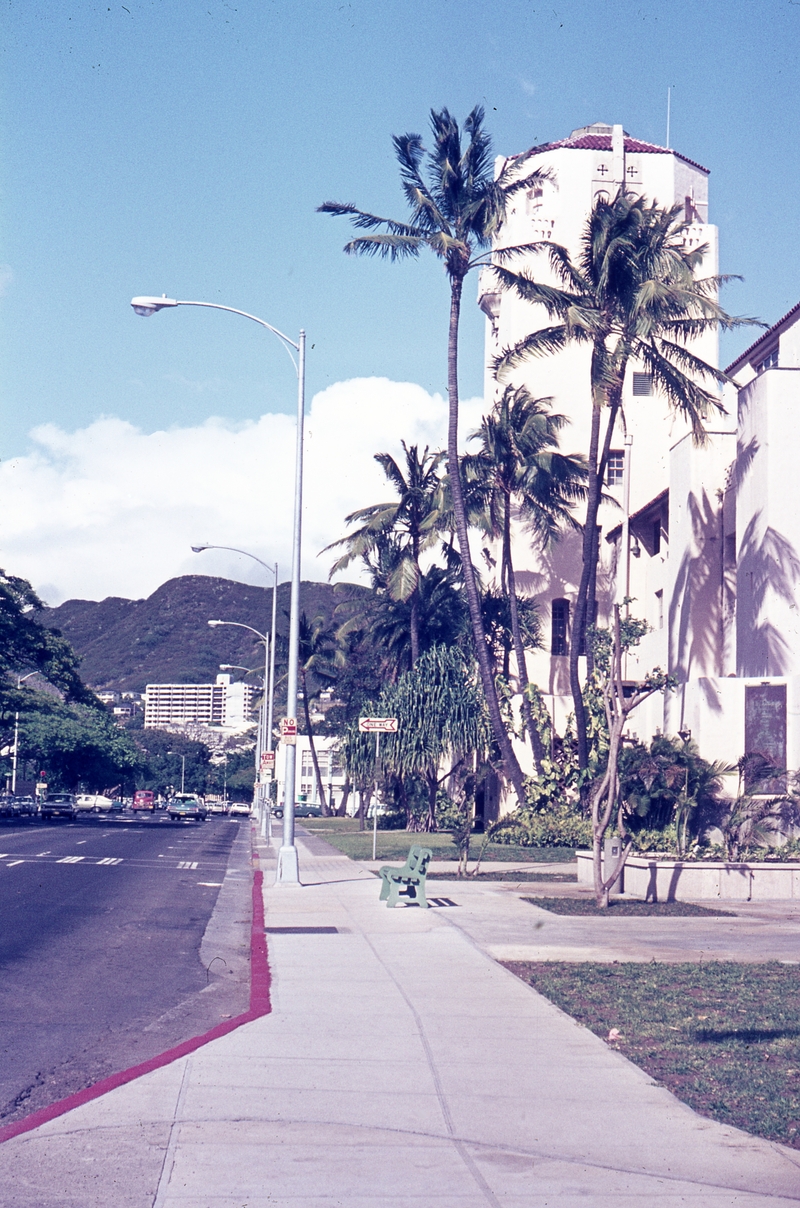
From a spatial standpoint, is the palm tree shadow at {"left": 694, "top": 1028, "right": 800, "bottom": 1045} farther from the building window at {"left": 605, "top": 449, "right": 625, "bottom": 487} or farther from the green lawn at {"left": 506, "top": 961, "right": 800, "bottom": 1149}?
the building window at {"left": 605, "top": 449, "right": 625, "bottom": 487}

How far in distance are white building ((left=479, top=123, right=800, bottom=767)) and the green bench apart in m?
9.21

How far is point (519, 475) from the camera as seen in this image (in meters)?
38.1

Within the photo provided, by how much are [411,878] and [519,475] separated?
22.7 meters

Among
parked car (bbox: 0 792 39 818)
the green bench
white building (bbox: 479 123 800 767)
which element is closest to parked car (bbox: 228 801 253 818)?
parked car (bbox: 0 792 39 818)

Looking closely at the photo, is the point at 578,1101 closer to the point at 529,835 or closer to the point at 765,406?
the point at 765,406

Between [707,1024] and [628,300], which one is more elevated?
[628,300]

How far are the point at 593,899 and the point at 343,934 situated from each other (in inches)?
216

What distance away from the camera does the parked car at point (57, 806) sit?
6488 centimetres

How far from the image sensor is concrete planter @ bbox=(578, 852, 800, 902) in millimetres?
18922

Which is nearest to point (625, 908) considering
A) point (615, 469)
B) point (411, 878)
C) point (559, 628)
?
point (411, 878)

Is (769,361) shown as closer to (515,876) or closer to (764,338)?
(764,338)

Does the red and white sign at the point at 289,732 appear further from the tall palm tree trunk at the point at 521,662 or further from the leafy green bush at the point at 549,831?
the tall palm tree trunk at the point at 521,662

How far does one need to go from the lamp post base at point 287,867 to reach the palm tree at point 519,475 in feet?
52.3

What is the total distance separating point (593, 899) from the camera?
1833 centimetres
